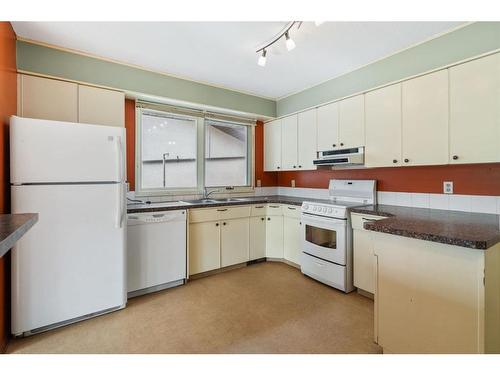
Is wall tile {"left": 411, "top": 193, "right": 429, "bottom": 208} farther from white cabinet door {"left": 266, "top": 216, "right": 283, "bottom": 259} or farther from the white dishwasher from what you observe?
the white dishwasher

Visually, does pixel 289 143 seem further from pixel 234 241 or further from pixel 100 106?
pixel 100 106

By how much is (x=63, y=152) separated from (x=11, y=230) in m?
1.25

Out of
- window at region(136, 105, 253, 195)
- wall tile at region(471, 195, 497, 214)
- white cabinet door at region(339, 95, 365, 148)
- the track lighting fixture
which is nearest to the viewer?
the track lighting fixture

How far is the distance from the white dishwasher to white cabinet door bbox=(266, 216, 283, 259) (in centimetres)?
128

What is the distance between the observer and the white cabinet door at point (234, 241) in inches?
127

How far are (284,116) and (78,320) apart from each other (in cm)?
354

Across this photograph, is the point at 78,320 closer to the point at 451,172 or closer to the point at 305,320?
the point at 305,320

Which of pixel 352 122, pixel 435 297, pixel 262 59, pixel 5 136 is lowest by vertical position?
pixel 435 297

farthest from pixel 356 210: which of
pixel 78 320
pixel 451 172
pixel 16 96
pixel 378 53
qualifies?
pixel 16 96

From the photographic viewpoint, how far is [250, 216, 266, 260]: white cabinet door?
3498 millimetres

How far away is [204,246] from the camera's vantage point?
308 cm

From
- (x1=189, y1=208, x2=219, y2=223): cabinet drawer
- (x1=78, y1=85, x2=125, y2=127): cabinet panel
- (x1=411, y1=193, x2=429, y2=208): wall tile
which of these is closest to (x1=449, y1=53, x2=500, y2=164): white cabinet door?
(x1=411, y1=193, x2=429, y2=208): wall tile

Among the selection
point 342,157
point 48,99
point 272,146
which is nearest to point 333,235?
point 342,157

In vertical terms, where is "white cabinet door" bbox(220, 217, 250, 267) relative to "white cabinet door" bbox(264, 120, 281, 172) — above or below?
below
